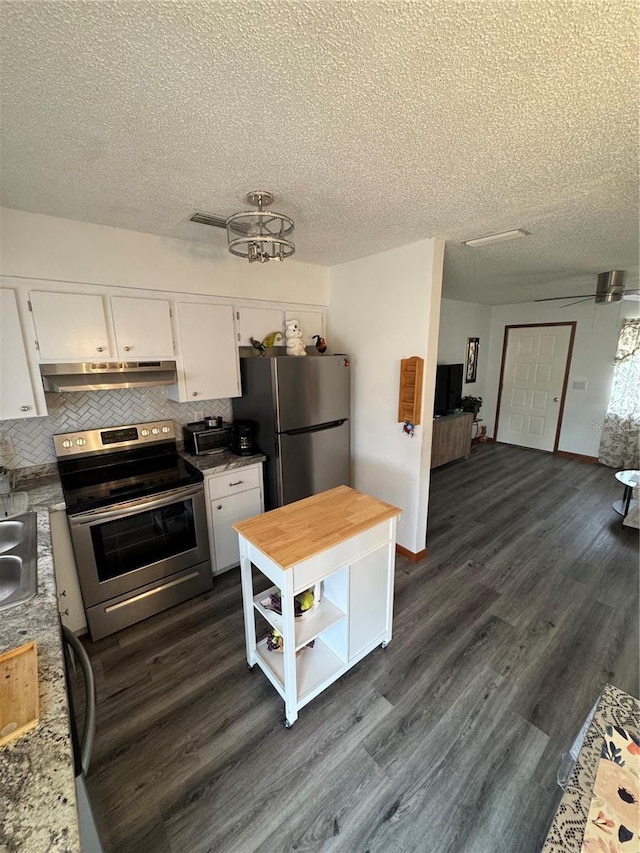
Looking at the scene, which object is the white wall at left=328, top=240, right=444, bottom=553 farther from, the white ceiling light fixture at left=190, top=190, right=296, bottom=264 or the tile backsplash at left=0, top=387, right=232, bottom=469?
the tile backsplash at left=0, top=387, right=232, bottom=469

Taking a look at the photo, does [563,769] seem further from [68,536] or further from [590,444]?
[590,444]

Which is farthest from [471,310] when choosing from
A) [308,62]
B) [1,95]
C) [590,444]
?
[1,95]

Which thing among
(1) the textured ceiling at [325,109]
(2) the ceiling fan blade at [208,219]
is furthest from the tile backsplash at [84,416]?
(2) the ceiling fan blade at [208,219]

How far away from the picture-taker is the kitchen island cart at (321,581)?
1.49 metres

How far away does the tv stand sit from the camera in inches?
183

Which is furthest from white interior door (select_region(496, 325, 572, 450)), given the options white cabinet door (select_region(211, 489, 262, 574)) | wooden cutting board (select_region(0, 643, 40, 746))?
wooden cutting board (select_region(0, 643, 40, 746))

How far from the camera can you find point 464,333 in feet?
17.7

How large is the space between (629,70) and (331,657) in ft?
8.35

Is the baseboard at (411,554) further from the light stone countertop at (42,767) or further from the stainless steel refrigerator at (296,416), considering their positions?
the light stone countertop at (42,767)

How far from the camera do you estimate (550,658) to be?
1.96 meters

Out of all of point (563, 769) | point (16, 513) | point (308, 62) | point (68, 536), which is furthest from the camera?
point (68, 536)

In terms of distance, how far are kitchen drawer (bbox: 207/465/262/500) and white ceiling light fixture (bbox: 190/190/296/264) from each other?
1446mm

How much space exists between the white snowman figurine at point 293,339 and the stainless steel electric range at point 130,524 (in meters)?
1.26

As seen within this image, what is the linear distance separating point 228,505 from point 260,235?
1.79 metres
